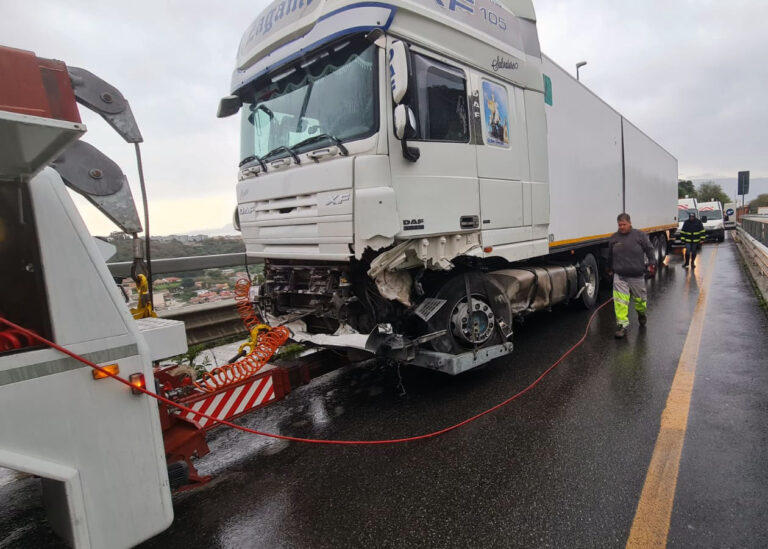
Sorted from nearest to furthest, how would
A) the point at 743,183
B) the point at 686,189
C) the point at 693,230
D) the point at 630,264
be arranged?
the point at 630,264 → the point at 693,230 → the point at 743,183 → the point at 686,189

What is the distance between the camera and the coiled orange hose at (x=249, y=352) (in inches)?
122

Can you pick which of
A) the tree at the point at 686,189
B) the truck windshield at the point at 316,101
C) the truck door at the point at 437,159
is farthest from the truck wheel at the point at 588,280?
the tree at the point at 686,189

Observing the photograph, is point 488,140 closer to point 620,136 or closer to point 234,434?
point 234,434

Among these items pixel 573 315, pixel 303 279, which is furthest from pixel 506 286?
pixel 573 315

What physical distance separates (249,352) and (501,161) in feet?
10.6

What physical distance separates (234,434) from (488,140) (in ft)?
12.2

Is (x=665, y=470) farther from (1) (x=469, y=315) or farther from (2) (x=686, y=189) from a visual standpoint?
(2) (x=686, y=189)

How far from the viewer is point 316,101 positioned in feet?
12.7

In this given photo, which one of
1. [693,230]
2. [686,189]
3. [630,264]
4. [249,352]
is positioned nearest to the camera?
[249,352]

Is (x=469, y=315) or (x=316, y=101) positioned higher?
(x=316, y=101)

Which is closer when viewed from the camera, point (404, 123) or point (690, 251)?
point (404, 123)

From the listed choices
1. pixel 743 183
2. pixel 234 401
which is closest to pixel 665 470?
pixel 234 401

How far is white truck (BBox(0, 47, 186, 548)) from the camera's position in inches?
62.6

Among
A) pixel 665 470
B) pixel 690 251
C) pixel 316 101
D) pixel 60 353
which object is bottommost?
pixel 665 470
